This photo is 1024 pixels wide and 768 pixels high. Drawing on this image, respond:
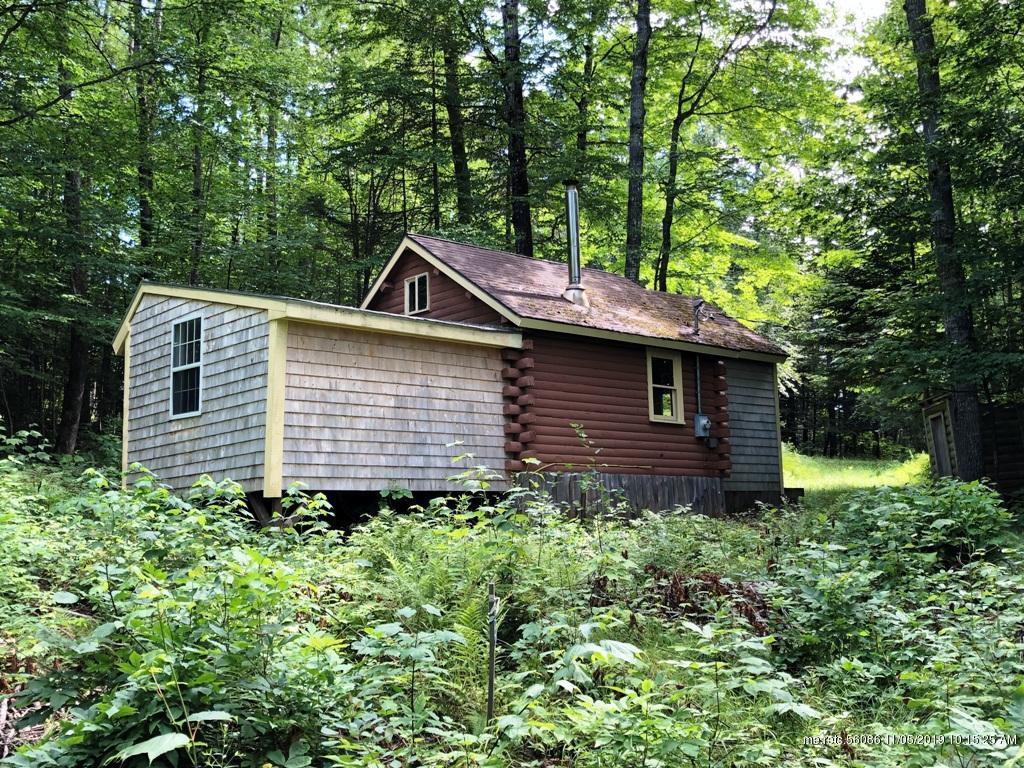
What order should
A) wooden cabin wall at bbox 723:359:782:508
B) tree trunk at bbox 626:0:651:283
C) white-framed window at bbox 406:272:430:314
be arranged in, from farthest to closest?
tree trunk at bbox 626:0:651:283 → wooden cabin wall at bbox 723:359:782:508 → white-framed window at bbox 406:272:430:314

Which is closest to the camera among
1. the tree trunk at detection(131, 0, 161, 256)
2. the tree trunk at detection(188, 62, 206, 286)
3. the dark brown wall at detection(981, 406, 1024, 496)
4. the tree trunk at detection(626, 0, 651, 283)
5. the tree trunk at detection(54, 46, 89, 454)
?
the dark brown wall at detection(981, 406, 1024, 496)

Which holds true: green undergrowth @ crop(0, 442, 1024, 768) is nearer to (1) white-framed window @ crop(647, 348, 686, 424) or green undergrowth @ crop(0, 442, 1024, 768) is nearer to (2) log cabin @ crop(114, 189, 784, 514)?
(2) log cabin @ crop(114, 189, 784, 514)

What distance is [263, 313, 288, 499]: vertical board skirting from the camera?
11.6 meters

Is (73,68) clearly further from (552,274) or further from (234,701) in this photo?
(234,701)

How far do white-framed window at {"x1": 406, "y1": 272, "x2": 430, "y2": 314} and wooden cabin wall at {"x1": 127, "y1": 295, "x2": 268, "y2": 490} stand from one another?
5.37 meters

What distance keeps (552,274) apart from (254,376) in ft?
27.3

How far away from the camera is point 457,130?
2569 cm

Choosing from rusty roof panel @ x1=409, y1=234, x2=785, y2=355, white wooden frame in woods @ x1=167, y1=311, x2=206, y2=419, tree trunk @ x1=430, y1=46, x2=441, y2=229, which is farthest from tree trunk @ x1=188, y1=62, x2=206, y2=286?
white wooden frame in woods @ x1=167, y1=311, x2=206, y2=419

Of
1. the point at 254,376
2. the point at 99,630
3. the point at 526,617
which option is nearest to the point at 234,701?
the point at 99,630

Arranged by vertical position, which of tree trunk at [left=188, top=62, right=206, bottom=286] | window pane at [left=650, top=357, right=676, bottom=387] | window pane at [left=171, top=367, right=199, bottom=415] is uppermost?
tree trunk at [left=188, top=62, right=206, bottom=286]

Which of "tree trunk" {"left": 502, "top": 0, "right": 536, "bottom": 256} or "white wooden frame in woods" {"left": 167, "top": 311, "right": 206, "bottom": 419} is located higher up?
"tree trunk" {"left": 502, "top": 0, "right": 536, "bottom": 256}

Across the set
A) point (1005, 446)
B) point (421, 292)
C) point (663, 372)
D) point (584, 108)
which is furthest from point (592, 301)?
point (584, 108)

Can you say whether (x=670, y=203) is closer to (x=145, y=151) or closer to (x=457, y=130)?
(x=457, y=130)

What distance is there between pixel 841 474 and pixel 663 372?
48.9ft
